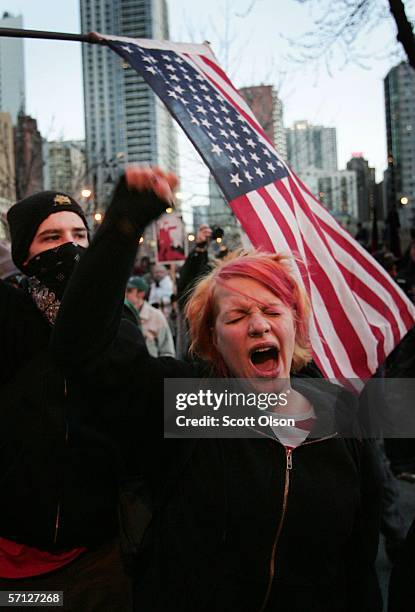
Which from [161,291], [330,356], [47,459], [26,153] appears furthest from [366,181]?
[47,459]

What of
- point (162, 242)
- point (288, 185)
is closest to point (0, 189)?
point (162, 242)

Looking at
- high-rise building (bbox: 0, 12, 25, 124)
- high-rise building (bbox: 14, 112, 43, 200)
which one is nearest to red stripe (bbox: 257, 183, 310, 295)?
high-rise building (bbox: 14, 112, 43, 200)

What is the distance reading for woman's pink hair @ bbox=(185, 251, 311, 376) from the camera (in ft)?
6.82

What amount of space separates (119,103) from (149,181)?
452ft

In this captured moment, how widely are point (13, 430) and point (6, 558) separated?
1.67ft

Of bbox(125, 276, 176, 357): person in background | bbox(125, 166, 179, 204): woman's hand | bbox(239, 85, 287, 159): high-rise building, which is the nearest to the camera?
bbox(125, 166, 179, 204): woman's hand

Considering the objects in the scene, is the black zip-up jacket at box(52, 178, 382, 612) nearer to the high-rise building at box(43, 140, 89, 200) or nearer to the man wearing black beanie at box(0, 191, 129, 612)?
the man wearing black beanie at box(0, 191, 129, 612)

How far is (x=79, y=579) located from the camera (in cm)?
221

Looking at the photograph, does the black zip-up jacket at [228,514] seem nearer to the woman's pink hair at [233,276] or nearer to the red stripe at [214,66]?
the woman's pink hair at [233,276]

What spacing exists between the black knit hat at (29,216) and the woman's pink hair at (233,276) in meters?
0.65

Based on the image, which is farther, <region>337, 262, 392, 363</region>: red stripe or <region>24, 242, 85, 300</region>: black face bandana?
<region>337, 262, 392, 363</region>: red stripe

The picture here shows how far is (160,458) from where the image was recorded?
1.92 meters

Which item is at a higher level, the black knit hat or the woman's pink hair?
the black knit hat

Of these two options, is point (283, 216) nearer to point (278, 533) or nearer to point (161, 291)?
point (278, 533)
